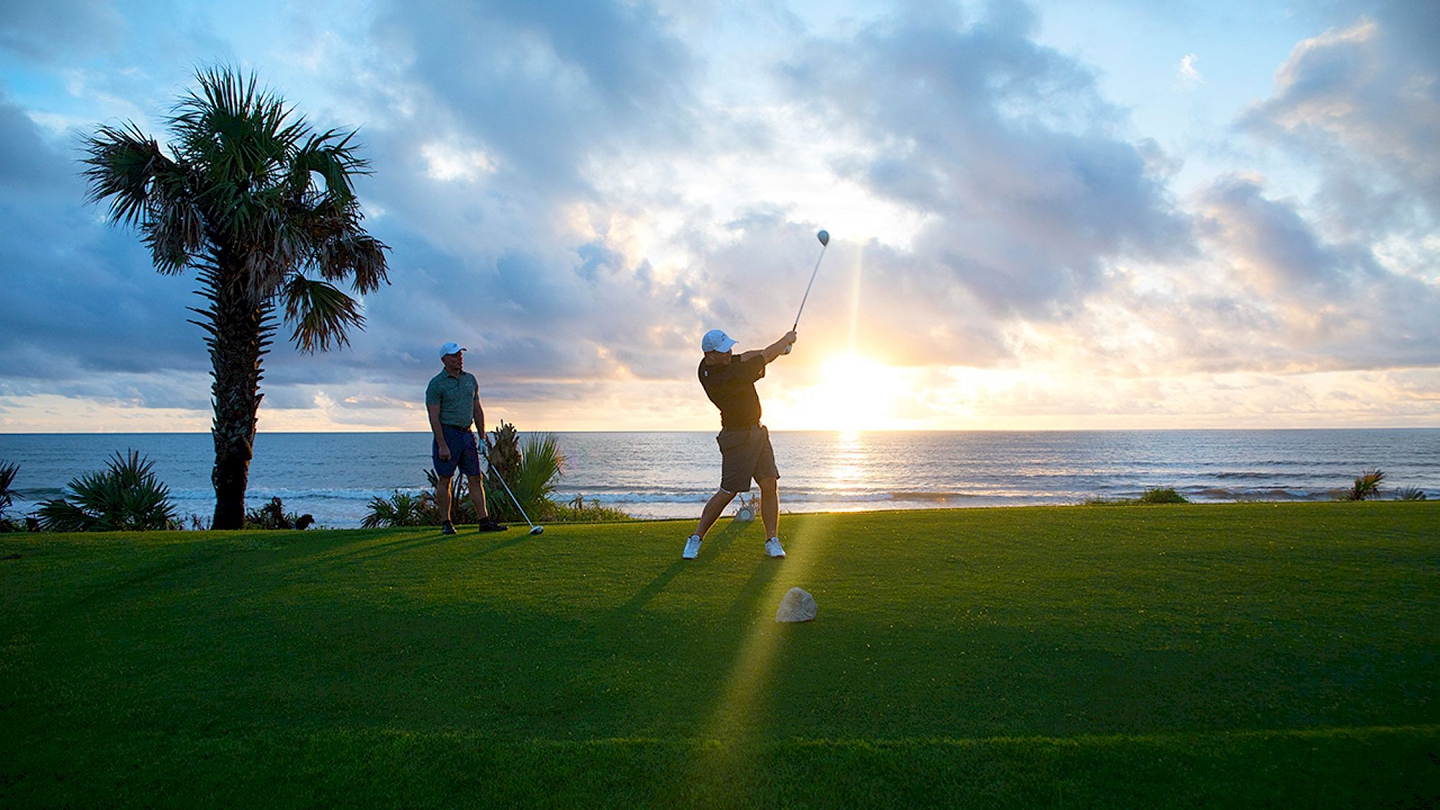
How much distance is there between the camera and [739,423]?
21.2 ft

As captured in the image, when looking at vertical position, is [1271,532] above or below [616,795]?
above

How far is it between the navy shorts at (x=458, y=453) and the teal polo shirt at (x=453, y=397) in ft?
0.28

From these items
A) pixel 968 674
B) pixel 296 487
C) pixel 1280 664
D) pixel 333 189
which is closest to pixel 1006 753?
pixel 968 674

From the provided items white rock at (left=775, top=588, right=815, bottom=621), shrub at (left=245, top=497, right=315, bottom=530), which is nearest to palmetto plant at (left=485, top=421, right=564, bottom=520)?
shrub at (left=245, top=497, right=315, bottom=530)

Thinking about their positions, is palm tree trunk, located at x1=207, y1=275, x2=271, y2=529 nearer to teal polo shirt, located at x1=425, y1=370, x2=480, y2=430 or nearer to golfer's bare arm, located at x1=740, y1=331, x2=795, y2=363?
teal polo shirt, located at x1=425, y1=370, x2=480, y2=430

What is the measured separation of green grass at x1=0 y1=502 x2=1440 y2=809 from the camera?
2697mm

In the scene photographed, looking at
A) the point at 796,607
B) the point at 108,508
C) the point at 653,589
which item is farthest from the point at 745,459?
the point at 108,508

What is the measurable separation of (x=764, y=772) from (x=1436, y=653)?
11.0 feet

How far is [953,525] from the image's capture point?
23.5 feet

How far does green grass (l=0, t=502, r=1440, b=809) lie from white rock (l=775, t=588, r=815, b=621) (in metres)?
0.11

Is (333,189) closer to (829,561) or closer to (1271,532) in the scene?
(829,561)

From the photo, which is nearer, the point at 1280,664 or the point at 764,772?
the point at 764,772

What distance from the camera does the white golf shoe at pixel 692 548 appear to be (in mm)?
6152

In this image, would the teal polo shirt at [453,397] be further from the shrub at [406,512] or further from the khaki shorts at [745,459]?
the shrub at [406,512]
